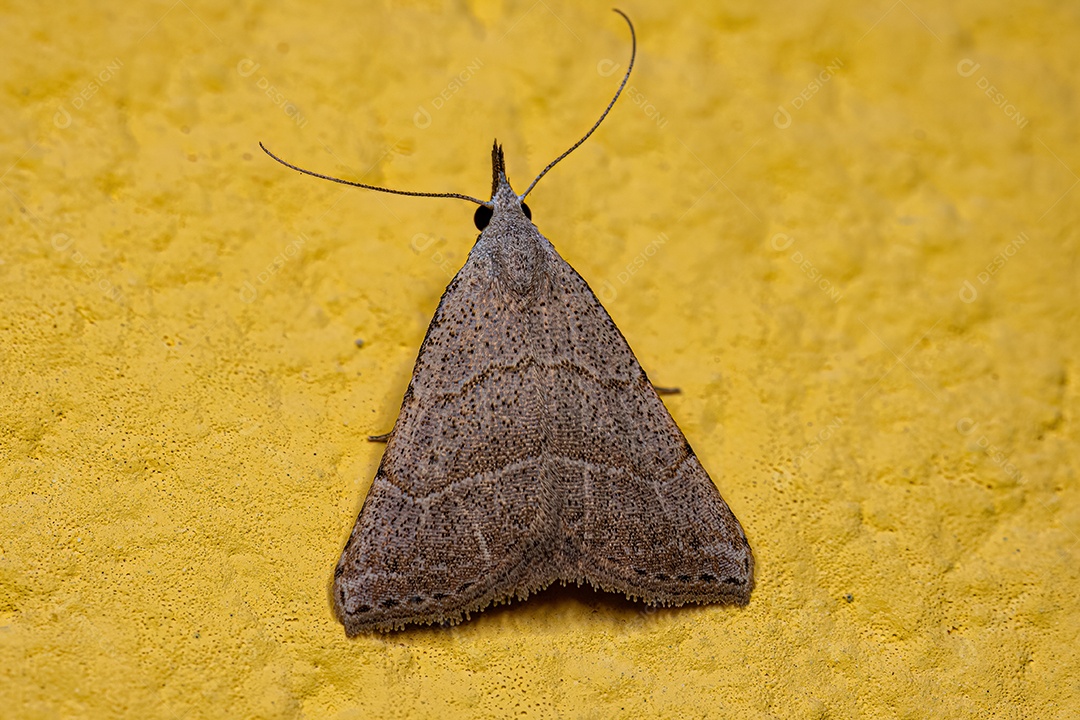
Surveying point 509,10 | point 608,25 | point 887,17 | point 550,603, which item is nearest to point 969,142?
point 887,17

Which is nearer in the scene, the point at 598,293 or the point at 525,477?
the point at 525,477

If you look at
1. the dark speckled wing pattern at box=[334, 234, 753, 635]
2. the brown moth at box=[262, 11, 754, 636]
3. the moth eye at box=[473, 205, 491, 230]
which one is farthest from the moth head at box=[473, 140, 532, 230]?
the dark speckled wing pattern at box=[334, 234, 753, 635]

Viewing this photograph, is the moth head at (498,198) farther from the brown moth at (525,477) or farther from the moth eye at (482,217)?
the brown moth at (525,477)

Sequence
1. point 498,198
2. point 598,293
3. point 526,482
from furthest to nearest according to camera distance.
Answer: point 598,293, point 498,198, point 526,482

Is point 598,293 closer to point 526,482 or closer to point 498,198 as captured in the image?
point 498,198

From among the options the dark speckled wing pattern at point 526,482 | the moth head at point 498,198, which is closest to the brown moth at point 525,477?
the dark speckled wing pattern at point 526,482

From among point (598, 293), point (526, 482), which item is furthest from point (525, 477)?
point (598, 293)
